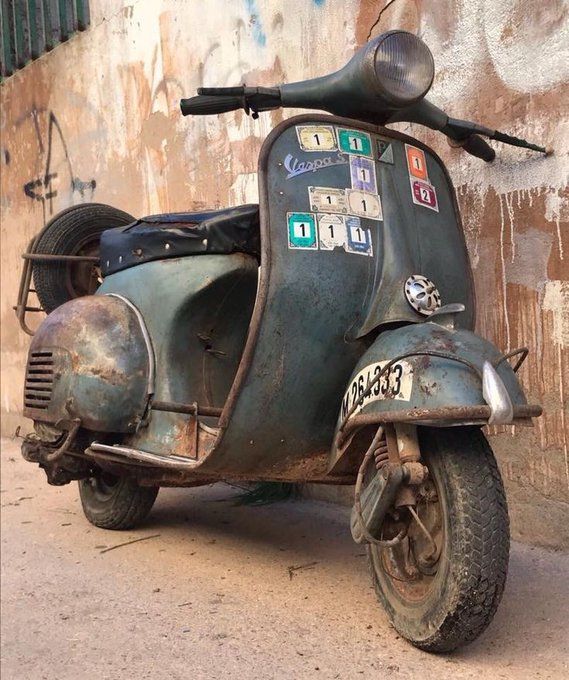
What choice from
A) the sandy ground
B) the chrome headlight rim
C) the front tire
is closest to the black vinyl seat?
the chrome headlight rim

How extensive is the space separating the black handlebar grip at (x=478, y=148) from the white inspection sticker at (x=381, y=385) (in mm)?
1227

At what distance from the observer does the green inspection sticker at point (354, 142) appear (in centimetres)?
251

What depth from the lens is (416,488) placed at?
2041mm

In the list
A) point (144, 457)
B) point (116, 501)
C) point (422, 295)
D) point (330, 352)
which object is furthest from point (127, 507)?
point (422, 295)

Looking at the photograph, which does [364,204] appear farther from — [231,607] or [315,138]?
[231,607]

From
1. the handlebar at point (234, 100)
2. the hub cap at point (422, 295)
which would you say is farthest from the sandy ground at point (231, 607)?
the handlebar at point (234, 100)

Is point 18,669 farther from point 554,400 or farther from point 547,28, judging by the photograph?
point 547,28

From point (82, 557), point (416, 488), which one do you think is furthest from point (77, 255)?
point (416, 488)

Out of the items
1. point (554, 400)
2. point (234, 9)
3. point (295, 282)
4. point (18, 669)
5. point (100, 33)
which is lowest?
point (18, 669)

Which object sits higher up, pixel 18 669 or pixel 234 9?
pixel 234 9

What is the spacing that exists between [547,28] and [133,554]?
2.73 metres

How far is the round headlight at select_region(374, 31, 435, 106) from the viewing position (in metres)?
2.33

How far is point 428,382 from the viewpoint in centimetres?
196

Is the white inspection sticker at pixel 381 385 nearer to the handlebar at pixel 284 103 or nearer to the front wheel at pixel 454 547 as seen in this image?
the front wheel at pixel 454 547
